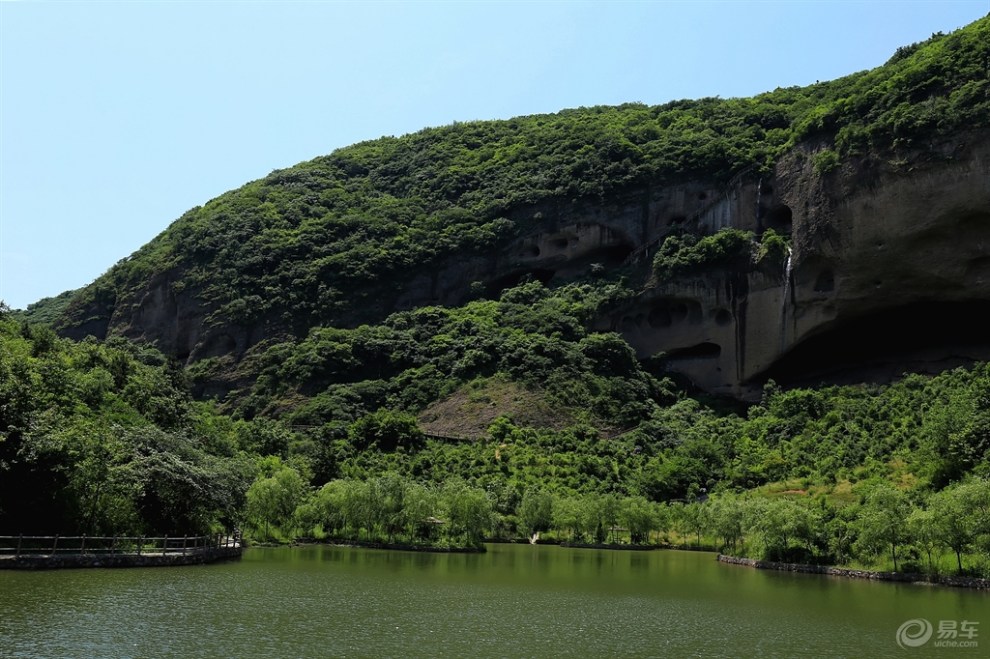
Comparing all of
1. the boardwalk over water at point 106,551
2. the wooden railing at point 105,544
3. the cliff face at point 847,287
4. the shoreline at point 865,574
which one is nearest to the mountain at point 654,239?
the cliff face at point 847,287

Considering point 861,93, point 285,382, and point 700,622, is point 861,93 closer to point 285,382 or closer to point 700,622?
point 285,382

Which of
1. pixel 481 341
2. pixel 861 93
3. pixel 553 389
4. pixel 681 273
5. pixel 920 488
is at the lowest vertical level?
pixel 920 488

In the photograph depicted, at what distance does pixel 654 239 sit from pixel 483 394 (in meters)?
32.8

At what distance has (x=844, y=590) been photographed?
37.5 m

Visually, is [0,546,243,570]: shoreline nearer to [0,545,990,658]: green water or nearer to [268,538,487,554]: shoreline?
[0,545,990,658]: green water

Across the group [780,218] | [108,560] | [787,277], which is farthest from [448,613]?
[780,218]

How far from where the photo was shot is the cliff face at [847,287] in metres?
75.8

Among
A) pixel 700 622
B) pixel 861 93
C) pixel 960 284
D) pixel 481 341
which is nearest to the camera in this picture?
pixel 700 622

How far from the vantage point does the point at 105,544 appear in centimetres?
3672

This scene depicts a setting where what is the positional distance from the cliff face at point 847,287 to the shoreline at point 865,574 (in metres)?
38.6

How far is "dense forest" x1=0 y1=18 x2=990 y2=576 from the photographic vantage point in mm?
42594

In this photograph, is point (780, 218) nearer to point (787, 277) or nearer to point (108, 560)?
point (787, 277)

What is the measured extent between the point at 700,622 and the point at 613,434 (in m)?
53.8

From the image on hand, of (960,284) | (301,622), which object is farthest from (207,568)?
(960,284)
